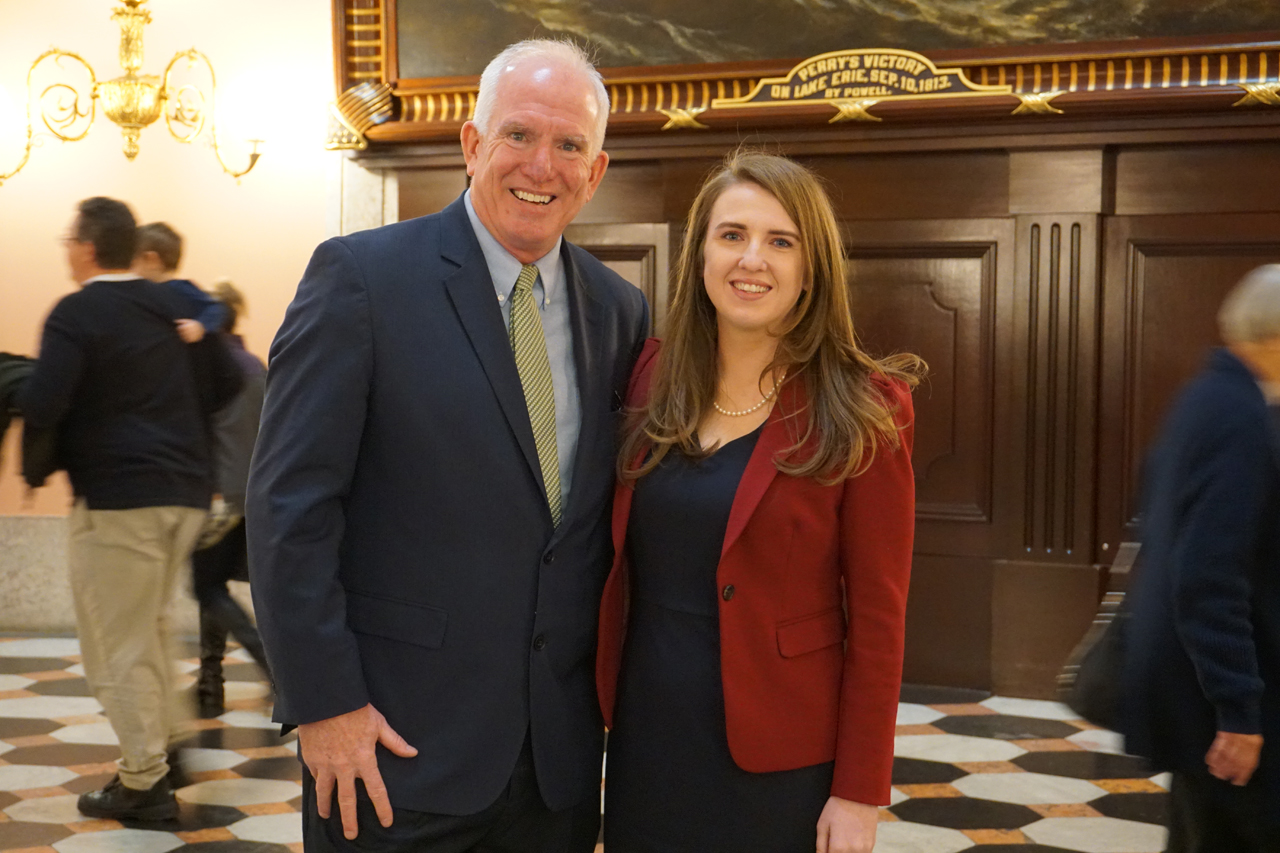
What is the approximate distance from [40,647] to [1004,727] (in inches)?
181

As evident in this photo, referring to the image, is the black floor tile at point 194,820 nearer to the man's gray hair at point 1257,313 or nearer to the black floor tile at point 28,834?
the black floor tile at point 28,834

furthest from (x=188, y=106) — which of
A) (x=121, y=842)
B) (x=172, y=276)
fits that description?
(x=121, y=842)

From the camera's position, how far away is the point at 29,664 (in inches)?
239

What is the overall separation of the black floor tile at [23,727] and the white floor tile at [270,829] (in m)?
1.46

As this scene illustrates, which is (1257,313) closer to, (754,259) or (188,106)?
(754,259)

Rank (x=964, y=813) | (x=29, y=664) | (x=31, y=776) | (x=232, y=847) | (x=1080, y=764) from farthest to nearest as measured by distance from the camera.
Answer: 1. (x=29, y=664)
2. (x=1080, y=764)
3. (x=31, y=776)
4. (x=964, y=813)
5. (x=232, y=847)

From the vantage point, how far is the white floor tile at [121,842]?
146 inches

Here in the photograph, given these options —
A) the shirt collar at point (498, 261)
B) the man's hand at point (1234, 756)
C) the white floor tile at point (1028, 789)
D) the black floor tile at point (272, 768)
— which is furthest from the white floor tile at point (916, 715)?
the shirt collar at point (498, 261)

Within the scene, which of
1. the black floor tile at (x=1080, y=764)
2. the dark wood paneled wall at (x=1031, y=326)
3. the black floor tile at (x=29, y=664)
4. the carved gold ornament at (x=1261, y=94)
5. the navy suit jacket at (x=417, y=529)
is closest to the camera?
the navy suit jacket at (x=417, y=529)

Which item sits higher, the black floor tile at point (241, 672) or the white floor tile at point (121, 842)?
the black floor tile at point (241, 672)

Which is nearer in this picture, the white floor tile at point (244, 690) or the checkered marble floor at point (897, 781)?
the checkered marble floor at point (897, 781)

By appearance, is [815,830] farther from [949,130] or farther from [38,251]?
[38,251]

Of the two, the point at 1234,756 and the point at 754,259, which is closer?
the point at 754,259

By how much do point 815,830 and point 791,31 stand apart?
4237mm
